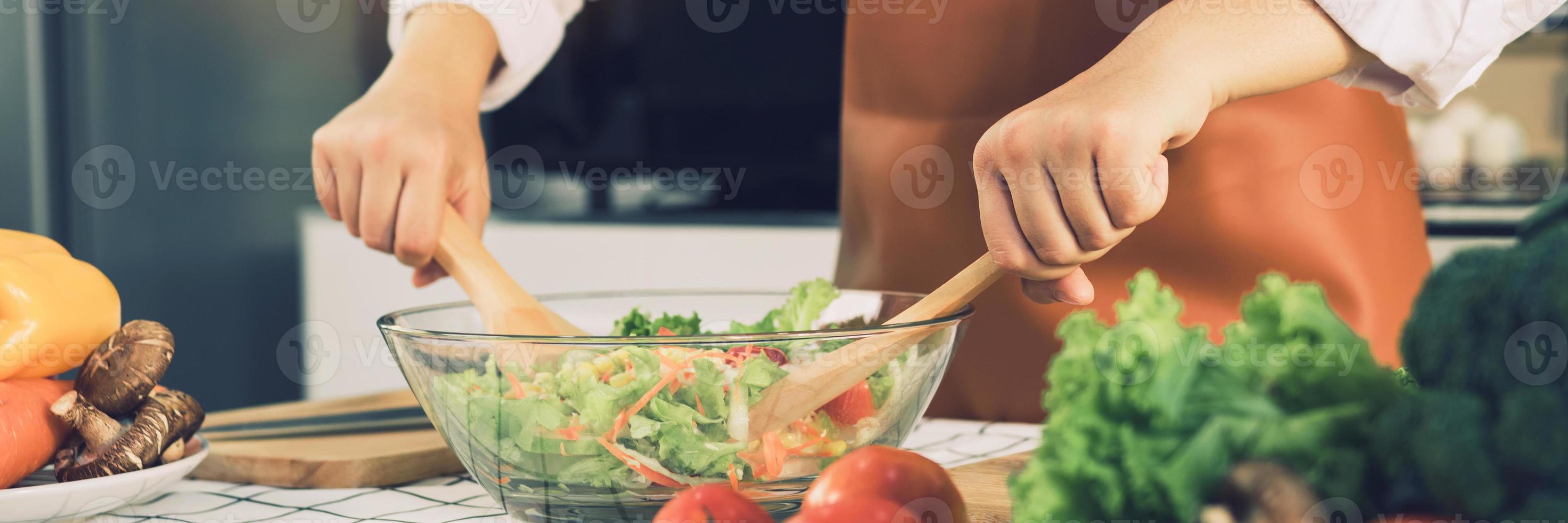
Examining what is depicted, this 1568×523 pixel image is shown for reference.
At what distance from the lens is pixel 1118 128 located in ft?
2.17

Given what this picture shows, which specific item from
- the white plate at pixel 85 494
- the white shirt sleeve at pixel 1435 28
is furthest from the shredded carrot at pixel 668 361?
the white shirt sleeve at pixel 1435 28

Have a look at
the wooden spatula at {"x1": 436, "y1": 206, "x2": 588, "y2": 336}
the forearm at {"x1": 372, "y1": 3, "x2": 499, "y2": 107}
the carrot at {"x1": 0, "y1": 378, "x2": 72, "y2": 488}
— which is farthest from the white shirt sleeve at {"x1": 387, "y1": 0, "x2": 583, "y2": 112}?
the carrot at {"x1": 0, "y1": 378, "x2": 72, "y2": 488}

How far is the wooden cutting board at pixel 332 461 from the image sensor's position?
84cm

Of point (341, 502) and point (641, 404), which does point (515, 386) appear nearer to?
point (641, 404)

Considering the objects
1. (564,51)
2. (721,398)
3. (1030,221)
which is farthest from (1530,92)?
(721,398)

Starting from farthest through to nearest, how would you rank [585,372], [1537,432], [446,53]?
1. [446,53]
2. [585,372]
3. [1537,432]

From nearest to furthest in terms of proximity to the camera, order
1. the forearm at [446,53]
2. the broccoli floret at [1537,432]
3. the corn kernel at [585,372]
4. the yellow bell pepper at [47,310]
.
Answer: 1. the broccoli floret at [1537,432]
2. the corn kernel at [585,372]
3. the yellow bell pepper at [47,310]
4. the forearm at [446,53]

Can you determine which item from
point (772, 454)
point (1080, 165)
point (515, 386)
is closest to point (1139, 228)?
point (1080, 165)

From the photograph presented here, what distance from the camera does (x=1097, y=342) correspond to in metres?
0.44

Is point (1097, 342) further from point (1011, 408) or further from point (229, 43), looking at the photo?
point (229, 43)

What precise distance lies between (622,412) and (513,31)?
2.10ft

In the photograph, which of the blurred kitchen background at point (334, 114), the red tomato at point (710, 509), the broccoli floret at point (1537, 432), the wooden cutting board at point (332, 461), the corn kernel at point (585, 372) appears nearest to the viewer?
the broccoli floret at point (1537, 432)

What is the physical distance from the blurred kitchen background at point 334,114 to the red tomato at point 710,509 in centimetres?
182

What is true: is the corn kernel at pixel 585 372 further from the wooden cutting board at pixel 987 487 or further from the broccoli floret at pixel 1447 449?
the broccoli floret at pixel 1447 449
